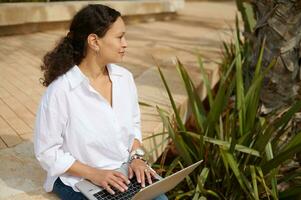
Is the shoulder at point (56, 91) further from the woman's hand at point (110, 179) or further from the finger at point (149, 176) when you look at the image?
the finger at point (149, 176)

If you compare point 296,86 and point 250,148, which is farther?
point 296,86

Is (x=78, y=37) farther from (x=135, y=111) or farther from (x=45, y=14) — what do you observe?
(x=45, y=14)

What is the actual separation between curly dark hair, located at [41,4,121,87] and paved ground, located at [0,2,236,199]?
70cm

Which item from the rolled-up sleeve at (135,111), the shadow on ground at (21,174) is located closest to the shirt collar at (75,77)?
the rolled-up sleeve at (135,111)

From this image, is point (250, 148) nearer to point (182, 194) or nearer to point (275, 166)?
point (275, 166)

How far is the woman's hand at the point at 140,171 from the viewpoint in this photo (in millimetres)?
2154

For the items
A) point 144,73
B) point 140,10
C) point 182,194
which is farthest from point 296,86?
point 140,10

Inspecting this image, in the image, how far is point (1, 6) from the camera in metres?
5.42

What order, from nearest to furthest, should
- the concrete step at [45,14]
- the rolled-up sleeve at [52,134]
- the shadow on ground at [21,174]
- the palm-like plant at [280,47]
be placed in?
the rolled-up sleeve at [52,134]
the shadow on ground at [21,174]
the palm-like plant at [280,47]
the concrete step at [45,14]

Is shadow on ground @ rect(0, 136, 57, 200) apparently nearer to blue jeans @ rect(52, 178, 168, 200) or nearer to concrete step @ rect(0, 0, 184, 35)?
blue jeans @ rect(52, 178, 168, 200)

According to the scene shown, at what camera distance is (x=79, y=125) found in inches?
82.6

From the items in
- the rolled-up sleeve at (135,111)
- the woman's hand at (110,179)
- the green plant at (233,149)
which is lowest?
the green plant at (233,149)

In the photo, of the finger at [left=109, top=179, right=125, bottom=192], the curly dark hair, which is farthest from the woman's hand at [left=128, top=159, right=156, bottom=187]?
the curly dark hair

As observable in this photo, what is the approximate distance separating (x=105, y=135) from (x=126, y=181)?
243mm
